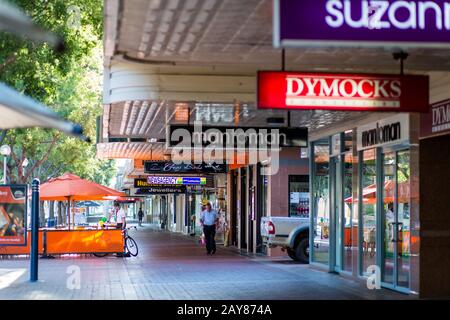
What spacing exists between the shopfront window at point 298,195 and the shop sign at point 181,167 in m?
5.13

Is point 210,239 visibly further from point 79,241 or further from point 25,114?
point 25,114

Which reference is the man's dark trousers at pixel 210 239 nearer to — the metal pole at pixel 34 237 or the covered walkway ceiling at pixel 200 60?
the covered walkway ceiling at pixel 200 60

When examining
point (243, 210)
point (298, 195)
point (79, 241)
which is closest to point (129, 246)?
point (79, 241)

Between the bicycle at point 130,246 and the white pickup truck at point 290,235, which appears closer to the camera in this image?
the white pickup truck at point 290,235

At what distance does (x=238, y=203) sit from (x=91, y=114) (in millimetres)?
11180

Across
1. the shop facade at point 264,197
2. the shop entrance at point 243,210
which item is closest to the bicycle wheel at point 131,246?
the shop facade at point 264,197

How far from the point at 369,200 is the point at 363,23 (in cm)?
944

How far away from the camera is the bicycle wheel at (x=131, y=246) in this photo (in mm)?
24689

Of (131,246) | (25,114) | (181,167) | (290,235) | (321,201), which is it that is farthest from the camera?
(181,167)

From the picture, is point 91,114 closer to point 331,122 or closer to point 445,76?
point 331,122

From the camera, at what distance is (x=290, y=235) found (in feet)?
72.4

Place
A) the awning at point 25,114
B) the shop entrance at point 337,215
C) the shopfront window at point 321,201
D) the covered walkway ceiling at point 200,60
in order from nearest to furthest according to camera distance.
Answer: the awning at point 25,114
the covered walkway ceiling at point 200,60
the shop entrance at point 337,215
the shopfront window at point 321,201

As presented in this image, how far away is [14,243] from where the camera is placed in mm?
19469

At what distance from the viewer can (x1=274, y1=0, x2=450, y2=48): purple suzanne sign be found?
7.14 m
